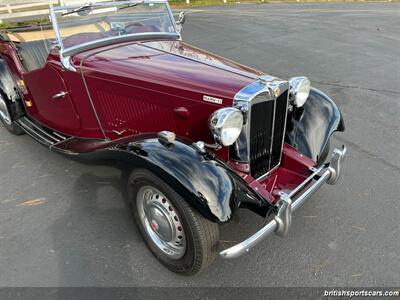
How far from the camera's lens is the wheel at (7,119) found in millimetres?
4516

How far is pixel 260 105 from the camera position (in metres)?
2.63

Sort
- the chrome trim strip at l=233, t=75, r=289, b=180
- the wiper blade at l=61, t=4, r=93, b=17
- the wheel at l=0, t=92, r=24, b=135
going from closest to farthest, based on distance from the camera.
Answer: the chrome trim strip at l=233, t=75, r=289, b=180
the wiper blade at l=61, t=4, r=93, b=17
the wheel at l=0, t=92, r=24, b=135

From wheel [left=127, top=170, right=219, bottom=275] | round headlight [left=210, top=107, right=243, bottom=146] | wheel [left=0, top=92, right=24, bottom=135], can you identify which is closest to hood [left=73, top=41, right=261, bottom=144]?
round headlight [left=210, top=107, right=243, bottom=146]

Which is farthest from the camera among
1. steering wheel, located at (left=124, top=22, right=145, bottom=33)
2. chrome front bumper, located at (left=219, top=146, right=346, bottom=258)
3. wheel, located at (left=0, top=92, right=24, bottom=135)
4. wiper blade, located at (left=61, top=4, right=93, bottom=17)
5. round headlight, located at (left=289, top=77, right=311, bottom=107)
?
wheel, located at (left=0, top=92, right=24, bottom=135)

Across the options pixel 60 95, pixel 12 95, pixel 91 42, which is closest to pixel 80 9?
pixel 91 42

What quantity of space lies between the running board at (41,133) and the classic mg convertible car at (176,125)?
0.02 meters

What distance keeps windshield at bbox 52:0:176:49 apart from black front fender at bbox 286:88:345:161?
5.56 ft

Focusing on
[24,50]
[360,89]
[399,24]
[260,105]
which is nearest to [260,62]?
[360,89]

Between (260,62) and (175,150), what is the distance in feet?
19.0

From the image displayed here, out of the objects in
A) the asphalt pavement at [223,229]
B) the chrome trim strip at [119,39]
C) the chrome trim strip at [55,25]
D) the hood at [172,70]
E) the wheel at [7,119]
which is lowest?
the asphalt pavement at [223,229]

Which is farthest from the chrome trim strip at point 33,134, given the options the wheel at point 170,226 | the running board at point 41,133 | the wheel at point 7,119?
the wheel at point 170,226

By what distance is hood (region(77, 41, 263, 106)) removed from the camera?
270 cm

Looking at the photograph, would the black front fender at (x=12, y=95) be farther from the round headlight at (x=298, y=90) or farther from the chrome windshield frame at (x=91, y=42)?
the round headlight at (x=298, y=90)

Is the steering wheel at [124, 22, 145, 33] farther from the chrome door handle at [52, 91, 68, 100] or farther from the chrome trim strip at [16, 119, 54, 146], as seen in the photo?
the chrome trim strip at [16, 119, 54, 146]
